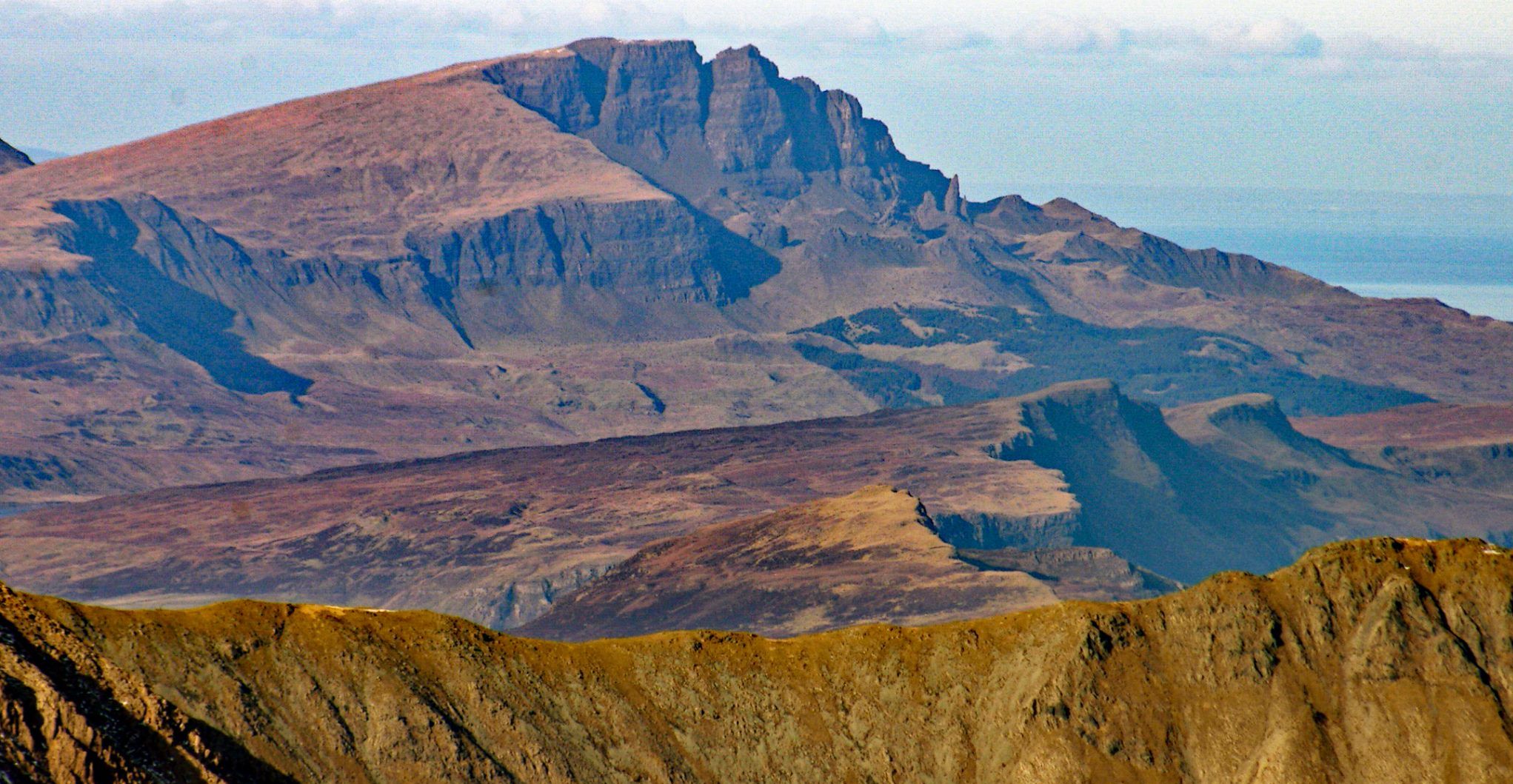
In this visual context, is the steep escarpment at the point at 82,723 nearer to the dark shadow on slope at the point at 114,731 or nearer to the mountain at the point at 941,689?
the dark shadow on slope at the point at 114,731

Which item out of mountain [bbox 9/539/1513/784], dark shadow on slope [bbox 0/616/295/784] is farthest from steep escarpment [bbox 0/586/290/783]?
mountain [bbox 9/539/1513/784]

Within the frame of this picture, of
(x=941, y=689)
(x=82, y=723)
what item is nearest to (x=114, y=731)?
(x=82, y=723)

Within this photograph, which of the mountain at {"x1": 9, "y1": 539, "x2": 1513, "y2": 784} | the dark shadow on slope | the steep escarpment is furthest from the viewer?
the mountain at {"x1": 9, "y1": 539, "x2": 1513, "y2": 784}

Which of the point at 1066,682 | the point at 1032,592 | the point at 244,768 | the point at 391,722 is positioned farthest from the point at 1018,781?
the point at 1032,592

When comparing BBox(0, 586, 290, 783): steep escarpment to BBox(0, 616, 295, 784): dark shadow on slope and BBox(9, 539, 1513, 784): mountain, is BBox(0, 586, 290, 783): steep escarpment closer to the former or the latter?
BBox(0, 616, 295, 784): dark shadow on slope

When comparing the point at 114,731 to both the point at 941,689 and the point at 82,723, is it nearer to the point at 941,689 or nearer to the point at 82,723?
the point at 82,723

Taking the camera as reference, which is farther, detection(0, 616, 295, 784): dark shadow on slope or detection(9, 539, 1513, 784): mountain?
A: detection(9, 539, 1513, 784): mountain

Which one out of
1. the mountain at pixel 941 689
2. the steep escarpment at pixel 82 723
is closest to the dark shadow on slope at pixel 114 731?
the steep escarpment at pixel 82 723

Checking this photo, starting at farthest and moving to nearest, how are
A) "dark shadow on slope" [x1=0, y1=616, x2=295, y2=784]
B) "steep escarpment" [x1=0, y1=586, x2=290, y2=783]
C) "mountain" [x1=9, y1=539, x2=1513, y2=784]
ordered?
"mountain" [x1=9, y1=539, x2=1513, y2=784], "dark shadow on slope" [x1=0, y1=616, x2=295, y2=784], "steep escarpment" [x1=0, y1=586, x2=290, y2=783]

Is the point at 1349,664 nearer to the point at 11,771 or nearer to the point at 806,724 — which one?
the point at 806,724

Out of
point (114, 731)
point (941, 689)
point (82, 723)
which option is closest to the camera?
point (82, 723)
